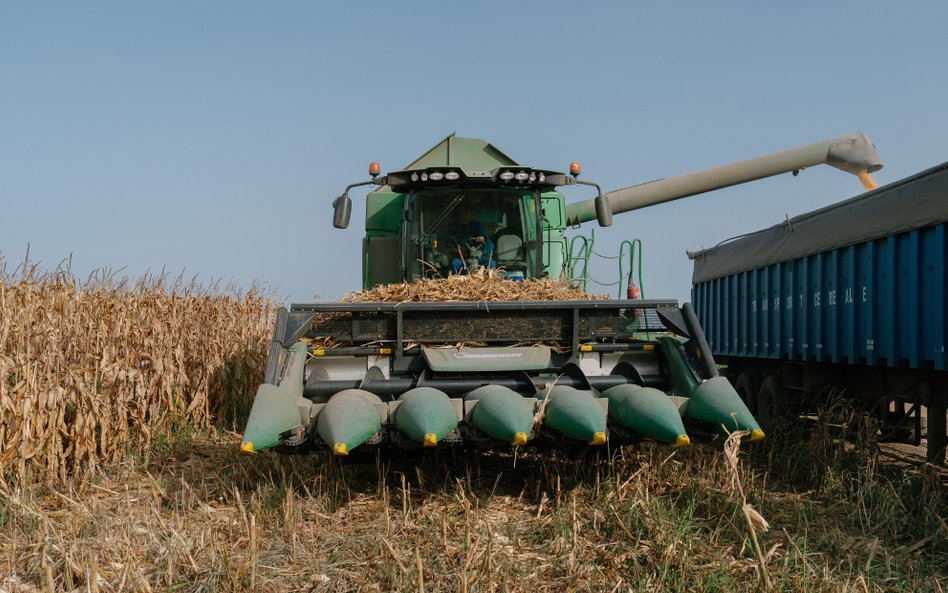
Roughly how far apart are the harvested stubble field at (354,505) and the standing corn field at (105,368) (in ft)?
0.08

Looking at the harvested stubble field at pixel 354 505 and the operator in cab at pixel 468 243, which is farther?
the operator in cab at pixel 468 243

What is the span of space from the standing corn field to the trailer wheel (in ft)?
21.2

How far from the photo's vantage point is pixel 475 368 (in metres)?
5.95

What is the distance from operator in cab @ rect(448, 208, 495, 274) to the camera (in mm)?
7895

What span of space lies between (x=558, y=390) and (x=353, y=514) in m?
1.63

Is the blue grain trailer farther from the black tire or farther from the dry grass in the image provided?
the dry grass

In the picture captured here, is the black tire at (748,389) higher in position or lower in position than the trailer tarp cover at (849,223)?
lower

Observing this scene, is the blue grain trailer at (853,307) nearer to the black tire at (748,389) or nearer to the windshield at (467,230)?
the black tire at (748,389)

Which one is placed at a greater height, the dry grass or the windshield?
the windshield

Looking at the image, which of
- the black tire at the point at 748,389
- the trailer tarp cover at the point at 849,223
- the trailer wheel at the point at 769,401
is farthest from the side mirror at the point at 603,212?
the black tire at the point at 748,389

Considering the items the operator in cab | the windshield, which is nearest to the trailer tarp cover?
the windshield

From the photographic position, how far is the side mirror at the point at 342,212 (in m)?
7.71

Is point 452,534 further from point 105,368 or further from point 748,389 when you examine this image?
point 748,389

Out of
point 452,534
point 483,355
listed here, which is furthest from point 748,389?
point 452,534
